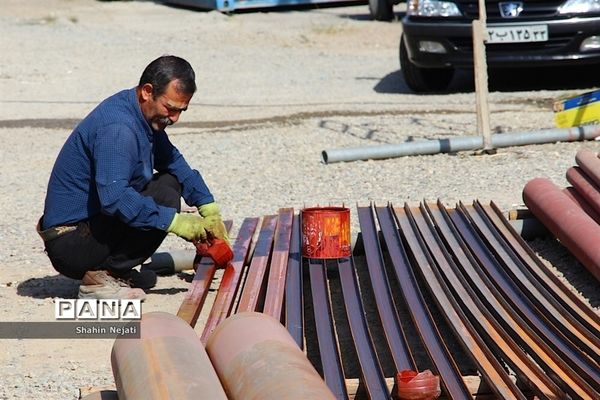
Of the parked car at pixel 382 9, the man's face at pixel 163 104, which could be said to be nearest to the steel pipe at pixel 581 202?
the man's face at pixel 163 104

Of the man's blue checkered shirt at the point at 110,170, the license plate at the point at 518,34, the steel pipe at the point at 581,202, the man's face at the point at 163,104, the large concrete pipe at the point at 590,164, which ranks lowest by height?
the license plate at the point at 518,34

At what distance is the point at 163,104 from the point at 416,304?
1.43 m

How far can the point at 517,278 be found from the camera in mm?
5988

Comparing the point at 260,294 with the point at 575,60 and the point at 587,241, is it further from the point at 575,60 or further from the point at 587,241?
the point at 575,60

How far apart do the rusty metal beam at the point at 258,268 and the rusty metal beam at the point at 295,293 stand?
0.38 ft

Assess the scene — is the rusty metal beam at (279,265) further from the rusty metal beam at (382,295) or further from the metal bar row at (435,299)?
the rusty metal beam at (382,295)

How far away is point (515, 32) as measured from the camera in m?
11.3

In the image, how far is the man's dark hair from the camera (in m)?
5.73

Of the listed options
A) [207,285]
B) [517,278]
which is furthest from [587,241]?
[207,285]

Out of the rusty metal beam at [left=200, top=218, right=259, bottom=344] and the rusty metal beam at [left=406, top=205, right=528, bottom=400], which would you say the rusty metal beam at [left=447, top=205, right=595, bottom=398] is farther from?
the rusty metal beam at [left=200, top=218, right=259, bottom=344]

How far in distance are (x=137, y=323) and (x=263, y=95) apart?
8625 millimetres

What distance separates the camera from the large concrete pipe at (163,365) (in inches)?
155

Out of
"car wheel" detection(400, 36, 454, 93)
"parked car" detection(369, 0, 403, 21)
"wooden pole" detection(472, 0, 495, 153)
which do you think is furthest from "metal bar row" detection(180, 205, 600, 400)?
"parked car" detection(369, 0, 403, 21)

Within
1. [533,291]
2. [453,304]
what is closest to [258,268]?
[453,304]
